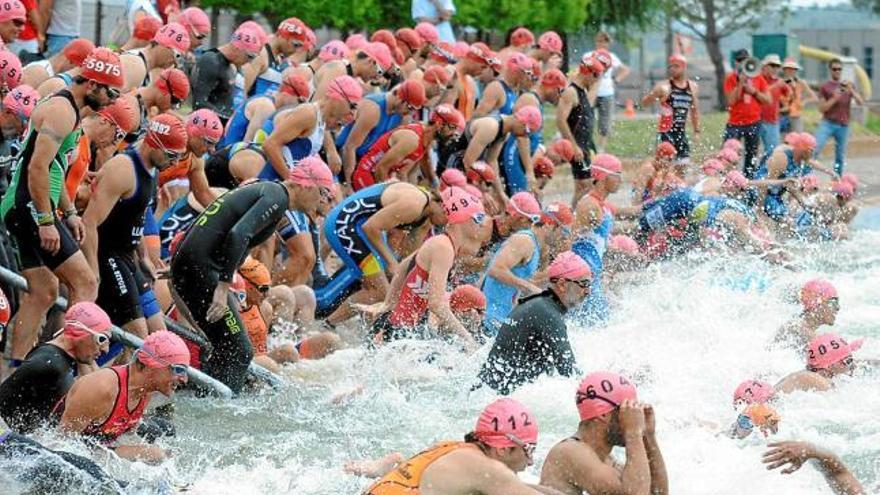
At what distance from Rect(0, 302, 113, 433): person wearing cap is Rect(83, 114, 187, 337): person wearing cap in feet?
4.72

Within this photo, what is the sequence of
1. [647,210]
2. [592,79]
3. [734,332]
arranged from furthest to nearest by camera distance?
[592,79]
[647,210]
[734,332]

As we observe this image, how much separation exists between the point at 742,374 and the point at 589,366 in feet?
3.66

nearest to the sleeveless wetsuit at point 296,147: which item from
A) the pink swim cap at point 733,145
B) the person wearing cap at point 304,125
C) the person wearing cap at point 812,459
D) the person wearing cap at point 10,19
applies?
the person wearing cap at point 304,125

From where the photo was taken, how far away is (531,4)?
2811cm

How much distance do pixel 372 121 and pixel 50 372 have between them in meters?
5.82

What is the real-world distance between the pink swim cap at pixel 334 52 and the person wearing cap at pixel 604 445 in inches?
278

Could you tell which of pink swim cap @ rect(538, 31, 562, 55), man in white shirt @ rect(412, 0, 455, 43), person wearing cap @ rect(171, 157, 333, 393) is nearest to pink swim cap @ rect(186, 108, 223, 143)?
person wearing cap @ rect(171, 157, 333, 393)

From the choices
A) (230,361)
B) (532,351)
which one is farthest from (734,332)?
(230,361)

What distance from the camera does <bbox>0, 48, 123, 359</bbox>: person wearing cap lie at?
29.9 feet

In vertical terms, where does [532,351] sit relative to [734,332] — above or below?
above

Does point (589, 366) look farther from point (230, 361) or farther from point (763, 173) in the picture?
point (763, 173)

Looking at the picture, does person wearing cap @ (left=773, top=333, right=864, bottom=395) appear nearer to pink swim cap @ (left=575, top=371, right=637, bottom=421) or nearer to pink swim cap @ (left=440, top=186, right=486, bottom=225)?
pink swim cap @ (left=440, top=186, right=486, bottom=225)

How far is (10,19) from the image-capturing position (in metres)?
10.6

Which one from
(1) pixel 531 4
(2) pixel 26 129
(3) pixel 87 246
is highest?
(2) pixel 26 129
